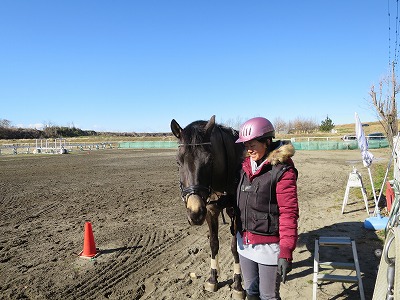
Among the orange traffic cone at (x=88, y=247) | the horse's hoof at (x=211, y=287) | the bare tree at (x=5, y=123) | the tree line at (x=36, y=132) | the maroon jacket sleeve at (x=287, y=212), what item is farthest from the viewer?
the bare tree at (x=5, y=123)

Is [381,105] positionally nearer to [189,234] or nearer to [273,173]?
[189,234]

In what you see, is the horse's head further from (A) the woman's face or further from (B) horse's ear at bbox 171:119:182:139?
(A) the woman's face

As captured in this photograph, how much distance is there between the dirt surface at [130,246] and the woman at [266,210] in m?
1.76

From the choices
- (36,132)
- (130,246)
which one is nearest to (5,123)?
(36,132)

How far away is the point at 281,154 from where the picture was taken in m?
2.42

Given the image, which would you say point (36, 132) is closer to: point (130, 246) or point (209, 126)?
point (130, 246)

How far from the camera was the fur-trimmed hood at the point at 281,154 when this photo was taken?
95.1 inches

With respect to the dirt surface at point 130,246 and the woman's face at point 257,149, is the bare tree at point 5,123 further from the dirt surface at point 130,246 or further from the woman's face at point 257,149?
→ the woman's face at point 257,149

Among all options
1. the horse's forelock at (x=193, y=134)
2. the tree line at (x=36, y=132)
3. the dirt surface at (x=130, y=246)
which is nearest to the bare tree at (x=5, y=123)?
the tree line at (x=36, y=132)

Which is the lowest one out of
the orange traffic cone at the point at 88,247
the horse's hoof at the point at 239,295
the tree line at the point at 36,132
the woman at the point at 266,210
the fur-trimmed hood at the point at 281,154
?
the horse's hoof at the point at 239,295

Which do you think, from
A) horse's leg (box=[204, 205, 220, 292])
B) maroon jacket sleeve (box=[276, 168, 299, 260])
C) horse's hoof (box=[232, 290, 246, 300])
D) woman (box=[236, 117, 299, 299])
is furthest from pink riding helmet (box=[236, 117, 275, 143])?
horse's hoof (box=[232, 290, 246, 300])

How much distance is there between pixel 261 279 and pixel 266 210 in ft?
2.05

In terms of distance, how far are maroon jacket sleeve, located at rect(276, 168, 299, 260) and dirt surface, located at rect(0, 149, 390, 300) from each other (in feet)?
7.08

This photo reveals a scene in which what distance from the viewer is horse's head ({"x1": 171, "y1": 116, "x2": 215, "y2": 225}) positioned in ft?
9.13
